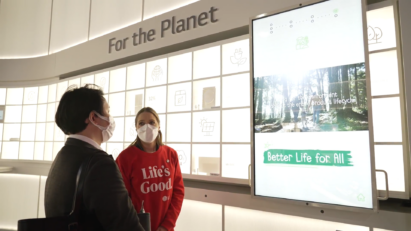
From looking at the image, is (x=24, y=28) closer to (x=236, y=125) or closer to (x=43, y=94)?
(x=43, y=94)

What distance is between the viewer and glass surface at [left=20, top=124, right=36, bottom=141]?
5375 millimetres

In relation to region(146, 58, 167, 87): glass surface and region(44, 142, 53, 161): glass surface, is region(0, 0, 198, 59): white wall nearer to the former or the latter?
region(146, 58, 167, 87): glass surface

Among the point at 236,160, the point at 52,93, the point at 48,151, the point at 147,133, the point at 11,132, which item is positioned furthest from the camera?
the point at 11,132

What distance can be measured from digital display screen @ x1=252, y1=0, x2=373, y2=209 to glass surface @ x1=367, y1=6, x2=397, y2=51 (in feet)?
0.78

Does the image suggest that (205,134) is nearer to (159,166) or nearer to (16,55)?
(159,166)

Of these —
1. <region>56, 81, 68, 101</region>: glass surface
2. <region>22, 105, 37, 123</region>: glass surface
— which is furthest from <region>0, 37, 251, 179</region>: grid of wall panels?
<region>22, 105, 37, 123</region>: glass surface

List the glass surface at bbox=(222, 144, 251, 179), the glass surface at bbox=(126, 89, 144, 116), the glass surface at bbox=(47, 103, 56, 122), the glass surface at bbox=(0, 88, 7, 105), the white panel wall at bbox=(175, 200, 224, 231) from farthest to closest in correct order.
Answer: the glass surface at bbox=(0, 88, 7, 105), the glass surface at bbox=(47, 103, 56, 122), the glass surface at bbox=(126, 89, 144, 116), the white panel wall at bbox=(175, 200, 224, 231), the glass surface at bbox=(222, 144, 251, 179)

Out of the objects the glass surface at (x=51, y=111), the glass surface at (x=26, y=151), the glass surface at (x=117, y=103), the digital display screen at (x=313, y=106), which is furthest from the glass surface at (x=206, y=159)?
the glass surface at (x=26, y=151)

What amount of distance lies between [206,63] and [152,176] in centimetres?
152

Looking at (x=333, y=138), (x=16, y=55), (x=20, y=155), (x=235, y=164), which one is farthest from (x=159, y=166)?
(x=16, y=55)

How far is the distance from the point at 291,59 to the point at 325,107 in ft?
1.60

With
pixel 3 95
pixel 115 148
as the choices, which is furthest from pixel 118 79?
pixel 3 95

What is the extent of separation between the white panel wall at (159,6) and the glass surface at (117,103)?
115 cm

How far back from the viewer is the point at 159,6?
3.75m
